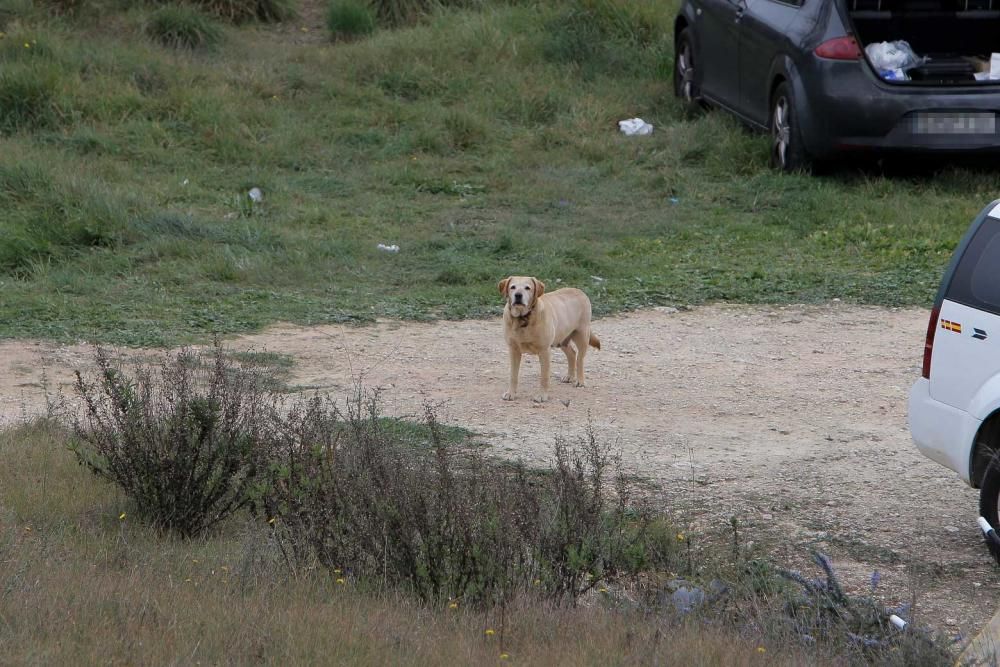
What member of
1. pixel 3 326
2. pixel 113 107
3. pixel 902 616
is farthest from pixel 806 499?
pixel 113 107

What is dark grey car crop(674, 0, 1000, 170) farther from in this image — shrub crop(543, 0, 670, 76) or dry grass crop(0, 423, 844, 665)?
dry grass crop(0, 423, 844, 665)

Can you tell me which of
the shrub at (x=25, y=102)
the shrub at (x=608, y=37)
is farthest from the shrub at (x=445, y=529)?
the shrub at (x=608, y=37)

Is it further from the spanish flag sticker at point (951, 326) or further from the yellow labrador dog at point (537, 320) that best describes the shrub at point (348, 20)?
the spanish flag sticker at point (951, 326)

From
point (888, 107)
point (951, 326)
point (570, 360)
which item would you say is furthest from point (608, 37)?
point (951, 326)

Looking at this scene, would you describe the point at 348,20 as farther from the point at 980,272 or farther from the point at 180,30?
the point at 980,272

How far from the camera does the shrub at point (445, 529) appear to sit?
4375 millimetres

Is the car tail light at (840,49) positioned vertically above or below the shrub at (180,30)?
above

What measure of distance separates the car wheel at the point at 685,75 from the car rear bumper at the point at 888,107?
102 inches

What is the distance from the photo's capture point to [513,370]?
727 cm

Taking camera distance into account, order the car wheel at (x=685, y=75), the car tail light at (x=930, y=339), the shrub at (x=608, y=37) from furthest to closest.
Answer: the shrub at (x=608, y=37), the car wheel at (x=685, y=75), the car tail light at (x=930, y=339)

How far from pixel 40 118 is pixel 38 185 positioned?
5.99 feet

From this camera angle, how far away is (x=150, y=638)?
3674 mm

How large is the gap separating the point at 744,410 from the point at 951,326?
6.39 ft

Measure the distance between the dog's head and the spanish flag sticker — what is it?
241 cm
